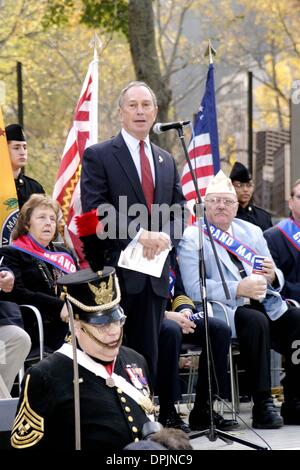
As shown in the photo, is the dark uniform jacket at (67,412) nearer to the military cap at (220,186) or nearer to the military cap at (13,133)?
the military cap at (220,186)

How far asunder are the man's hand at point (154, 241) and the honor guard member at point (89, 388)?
6.52 ft

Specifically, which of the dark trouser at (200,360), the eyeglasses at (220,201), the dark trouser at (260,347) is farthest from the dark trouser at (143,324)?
the eyeglasses at (220,201)

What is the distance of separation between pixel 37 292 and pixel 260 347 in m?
1.63

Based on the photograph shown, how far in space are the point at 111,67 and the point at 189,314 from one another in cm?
2180

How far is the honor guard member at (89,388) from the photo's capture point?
4.68 m

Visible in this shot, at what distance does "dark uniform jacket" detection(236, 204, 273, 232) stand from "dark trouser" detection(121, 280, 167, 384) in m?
3.10

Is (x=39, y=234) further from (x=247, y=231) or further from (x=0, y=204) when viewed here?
(x=247, y=231)

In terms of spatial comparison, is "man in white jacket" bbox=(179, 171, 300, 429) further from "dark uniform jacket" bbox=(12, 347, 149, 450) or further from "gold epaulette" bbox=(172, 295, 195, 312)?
"dark uniform jacket" bbox=(12, 347, 149, 450)

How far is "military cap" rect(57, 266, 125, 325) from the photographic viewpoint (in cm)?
487

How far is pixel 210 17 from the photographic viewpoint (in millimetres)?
31375

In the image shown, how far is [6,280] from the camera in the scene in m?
7.34

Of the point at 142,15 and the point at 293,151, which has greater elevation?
the point at 142,15

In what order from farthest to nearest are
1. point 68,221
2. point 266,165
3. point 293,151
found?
1. point 266,165
2. point 293,151
3. point 68,221
